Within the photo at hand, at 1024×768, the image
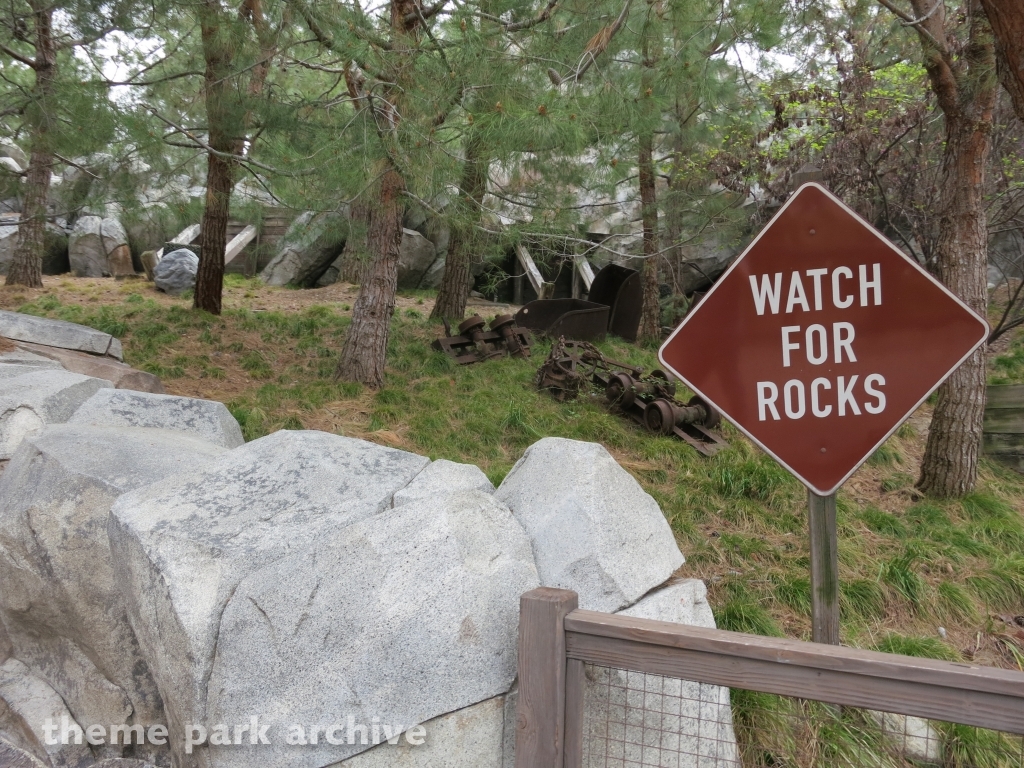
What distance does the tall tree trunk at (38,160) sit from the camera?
6199mm

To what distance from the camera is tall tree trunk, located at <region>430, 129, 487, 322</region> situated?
5.54 meters

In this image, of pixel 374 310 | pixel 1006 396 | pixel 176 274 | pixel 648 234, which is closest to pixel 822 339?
pixel 374 310

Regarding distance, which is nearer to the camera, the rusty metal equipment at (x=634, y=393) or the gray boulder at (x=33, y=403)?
the gray boulder at (x=33, y=403)

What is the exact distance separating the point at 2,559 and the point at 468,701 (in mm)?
2317

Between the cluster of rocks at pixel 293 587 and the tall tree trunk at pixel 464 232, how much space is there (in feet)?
9.10

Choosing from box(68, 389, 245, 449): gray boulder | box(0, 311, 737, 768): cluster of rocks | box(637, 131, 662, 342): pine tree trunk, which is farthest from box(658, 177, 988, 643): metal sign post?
box(637, 131, 662, 342): pine tree trunk

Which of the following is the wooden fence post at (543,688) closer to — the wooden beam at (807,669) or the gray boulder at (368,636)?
the wooden beam at (807,669)

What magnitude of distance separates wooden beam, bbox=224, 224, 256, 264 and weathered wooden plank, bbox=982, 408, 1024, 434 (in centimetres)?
1302

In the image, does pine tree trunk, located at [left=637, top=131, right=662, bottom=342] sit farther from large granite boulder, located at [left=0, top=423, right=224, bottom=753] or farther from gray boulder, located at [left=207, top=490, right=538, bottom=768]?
gray boulder, located at [left=207, top=490, right=538, bottom=768]

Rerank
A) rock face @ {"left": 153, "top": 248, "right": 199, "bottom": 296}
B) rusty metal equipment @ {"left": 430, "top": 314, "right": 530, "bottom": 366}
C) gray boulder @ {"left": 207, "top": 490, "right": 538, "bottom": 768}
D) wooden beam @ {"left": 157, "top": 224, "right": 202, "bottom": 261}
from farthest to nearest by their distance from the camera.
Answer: wooden beam @ {"left": 157, "top": 224, "right": 202, "bottom": 261}
rock face @ {"left": 153, "top": 248, "right": 199, "bottom": 296}
rusty metal equipment @ {"left": 430, "top": 314, "right": 530, "bottom": 366}
gray boulder @ {"left": 207, "top": 490, "right": 538, "bottom": 768}

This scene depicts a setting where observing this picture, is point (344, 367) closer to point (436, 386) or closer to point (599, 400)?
point (436, 386)

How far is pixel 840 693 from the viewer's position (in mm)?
1982

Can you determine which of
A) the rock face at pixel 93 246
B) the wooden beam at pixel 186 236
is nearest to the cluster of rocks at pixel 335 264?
the wooden beam at pixel 186 236

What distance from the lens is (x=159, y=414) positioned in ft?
14.4
